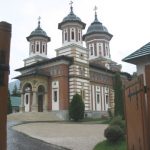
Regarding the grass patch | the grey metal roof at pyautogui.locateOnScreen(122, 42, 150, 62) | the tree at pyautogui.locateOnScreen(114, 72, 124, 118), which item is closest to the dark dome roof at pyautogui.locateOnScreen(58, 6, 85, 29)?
the tree at pyautogui.locateOnScreen(114, 72, 124, 118)

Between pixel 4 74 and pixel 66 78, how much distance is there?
36.4 metres

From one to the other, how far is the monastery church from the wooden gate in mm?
31552

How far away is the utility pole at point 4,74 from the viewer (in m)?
2.45

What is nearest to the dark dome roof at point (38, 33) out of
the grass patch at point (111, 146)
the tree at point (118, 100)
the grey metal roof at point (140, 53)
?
the tree at point (118, 100)

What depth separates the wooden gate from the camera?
5195 mm

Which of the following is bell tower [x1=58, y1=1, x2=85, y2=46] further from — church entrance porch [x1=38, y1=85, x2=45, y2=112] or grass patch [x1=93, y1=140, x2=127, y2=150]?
grass patch [x1=93, y1=140, x2=127, y2=150]

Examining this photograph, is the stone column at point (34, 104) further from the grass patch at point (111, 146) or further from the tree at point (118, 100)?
the grass patch at point (111, 146)

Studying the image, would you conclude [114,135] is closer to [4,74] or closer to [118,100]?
[4,74]

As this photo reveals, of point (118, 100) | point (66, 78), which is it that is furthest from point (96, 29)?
point (118, 100)

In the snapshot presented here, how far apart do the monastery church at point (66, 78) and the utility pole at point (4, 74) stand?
117 feet

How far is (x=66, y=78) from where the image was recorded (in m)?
38.9

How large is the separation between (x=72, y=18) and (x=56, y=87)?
11.3 m

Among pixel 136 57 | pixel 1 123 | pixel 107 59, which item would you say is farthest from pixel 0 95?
pixel 107 59

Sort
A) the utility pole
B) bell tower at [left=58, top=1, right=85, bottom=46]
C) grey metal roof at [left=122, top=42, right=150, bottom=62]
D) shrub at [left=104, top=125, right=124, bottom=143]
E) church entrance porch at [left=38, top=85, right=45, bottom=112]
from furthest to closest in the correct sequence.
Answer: bell tower at [left=58, top=1, right=85, bottom=46]
church entrance porch at [left=38, top=85, right=45, bottom=112]
shrub at [left=104, top=125, right=124, bottom=143]
grey metal roof at [left=122, top=42, right=150, bottom=62]
the utility pole
